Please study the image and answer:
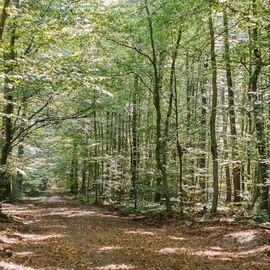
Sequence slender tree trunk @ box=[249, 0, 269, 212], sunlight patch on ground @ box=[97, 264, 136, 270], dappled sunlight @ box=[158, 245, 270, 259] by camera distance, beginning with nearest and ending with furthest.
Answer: sunlight patch on ground @ box=[97, 264, 136, 270], dappled sunlight @ box=[158, 245, 270, 259], slender tree trunk @ box=[249, 0, 269, 212]

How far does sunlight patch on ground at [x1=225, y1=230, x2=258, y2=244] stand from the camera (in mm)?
9511

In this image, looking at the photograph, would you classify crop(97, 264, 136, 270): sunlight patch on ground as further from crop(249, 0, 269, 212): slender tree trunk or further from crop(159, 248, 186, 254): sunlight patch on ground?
crop(249, 0, 269, 212): slender tree trunk

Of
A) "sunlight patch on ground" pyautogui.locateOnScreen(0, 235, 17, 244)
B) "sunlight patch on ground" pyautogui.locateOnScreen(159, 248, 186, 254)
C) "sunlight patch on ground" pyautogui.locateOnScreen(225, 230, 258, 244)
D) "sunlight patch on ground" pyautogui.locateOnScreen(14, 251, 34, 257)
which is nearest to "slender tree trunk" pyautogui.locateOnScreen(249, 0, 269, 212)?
"sunlight patch on ground" pyautogui.locateOnScreen(225, 230, 258, 244)

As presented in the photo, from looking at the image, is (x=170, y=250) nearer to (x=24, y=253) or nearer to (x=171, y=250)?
(x=171, y=250)

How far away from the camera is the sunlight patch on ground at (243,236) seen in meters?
9.51

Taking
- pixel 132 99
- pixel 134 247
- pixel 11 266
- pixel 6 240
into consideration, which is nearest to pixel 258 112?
pixel 134 247

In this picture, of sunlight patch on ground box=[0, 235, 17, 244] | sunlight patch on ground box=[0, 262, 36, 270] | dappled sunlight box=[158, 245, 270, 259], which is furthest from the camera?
sunlight patch on ground box=[0, 235, 17, 244]

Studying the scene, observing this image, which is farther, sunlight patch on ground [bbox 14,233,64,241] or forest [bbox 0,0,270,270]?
sunlight patch on ground [bbox 14,233,64,241]

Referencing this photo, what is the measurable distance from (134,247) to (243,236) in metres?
3.43

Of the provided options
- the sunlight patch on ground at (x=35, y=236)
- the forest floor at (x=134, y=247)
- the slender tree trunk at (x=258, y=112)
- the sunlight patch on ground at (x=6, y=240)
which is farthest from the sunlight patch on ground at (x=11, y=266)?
the slender tree trunk at (x=258, y=112)

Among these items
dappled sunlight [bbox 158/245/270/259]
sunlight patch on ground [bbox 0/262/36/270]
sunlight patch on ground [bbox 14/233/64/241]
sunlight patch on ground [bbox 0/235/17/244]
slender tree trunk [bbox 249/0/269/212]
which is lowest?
dappled sunlight [bbox 158/245/270/259]

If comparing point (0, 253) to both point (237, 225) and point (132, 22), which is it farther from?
point (132, 22)

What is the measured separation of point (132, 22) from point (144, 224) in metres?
9.51

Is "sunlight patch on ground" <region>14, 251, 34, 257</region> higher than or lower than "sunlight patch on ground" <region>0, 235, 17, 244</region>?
lower
